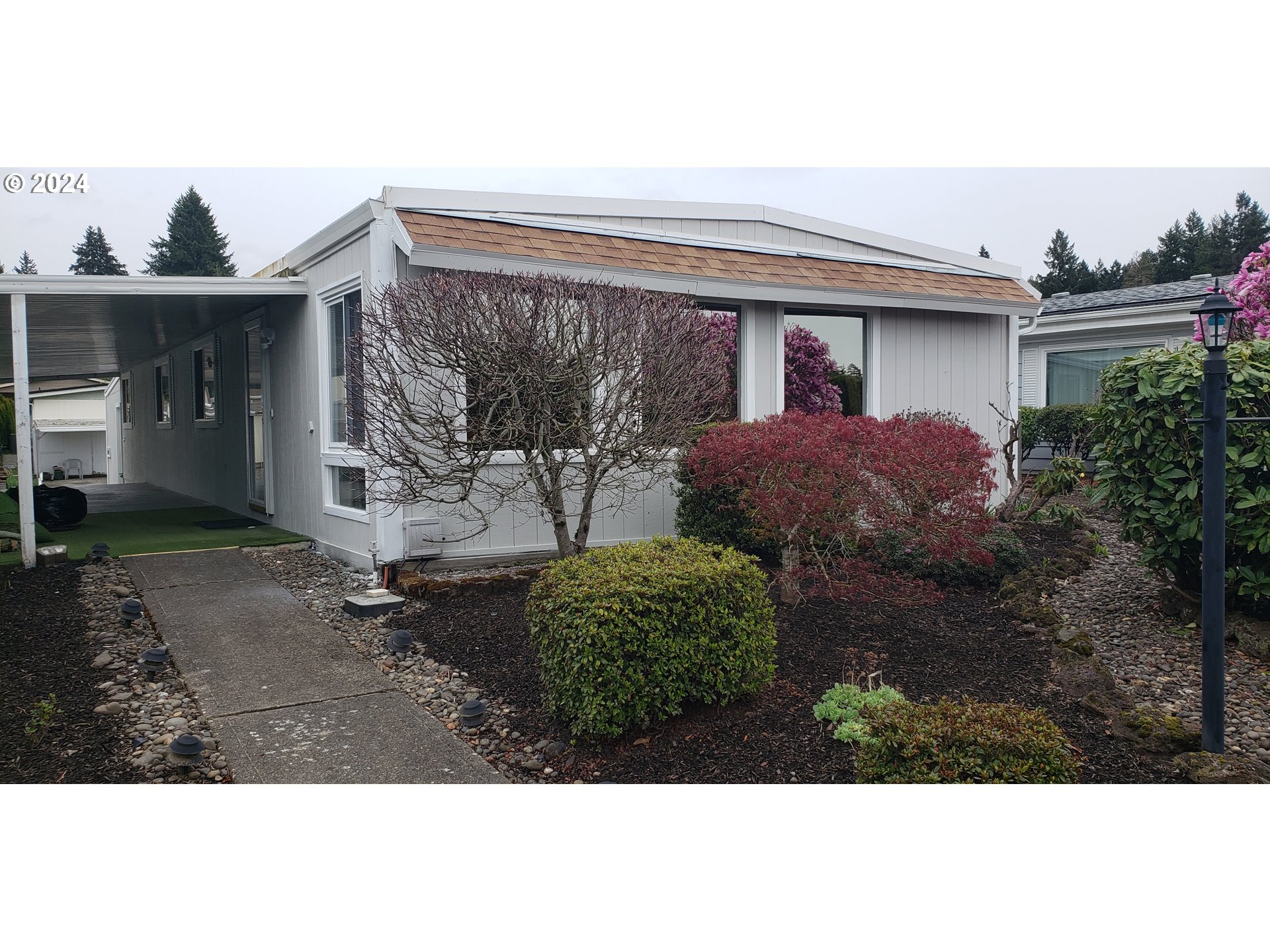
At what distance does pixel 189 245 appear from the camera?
147ft

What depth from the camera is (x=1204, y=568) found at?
382 centimetres

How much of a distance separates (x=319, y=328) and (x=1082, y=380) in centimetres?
1209

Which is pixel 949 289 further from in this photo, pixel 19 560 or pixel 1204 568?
A: pixel 19 560

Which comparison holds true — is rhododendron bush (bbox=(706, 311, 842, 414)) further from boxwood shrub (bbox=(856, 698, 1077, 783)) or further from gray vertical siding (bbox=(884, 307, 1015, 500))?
boxwood shrub (bbox=(856, 698, 1077, 783))

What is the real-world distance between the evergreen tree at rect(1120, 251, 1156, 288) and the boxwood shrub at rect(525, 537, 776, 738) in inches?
1291

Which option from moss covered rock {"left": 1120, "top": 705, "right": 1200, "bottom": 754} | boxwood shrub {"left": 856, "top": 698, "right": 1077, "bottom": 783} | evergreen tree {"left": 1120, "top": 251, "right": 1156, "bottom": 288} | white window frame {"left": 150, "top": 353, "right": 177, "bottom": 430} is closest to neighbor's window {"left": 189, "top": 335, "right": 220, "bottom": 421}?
white window frame {"left": 150, "top": 353, "right": 177, "bottom": 430}

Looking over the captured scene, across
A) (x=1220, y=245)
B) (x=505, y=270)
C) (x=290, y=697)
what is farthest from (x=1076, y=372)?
(x=1220, y=245)

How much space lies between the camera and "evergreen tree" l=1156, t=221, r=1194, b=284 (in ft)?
98.0

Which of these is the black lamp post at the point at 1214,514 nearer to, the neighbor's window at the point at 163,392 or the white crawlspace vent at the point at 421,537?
the white crawlspace vent at the point at 421,537

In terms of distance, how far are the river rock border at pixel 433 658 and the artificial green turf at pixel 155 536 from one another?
0.66 m

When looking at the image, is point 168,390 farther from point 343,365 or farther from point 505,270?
point 505,270

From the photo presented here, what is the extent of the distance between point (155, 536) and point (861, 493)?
25.2 feet

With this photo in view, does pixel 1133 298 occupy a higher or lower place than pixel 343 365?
higher

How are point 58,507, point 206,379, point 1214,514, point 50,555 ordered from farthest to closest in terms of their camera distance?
point 206,379 < point 58,507 < point 50,555 < point 1214,514
